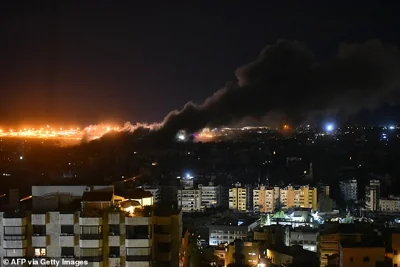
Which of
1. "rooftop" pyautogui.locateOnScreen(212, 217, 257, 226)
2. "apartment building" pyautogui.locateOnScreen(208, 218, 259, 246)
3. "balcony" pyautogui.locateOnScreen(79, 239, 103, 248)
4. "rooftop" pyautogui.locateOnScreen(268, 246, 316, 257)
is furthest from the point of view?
"rooftop" pyautogui.locateOnScreen(212, 217, 257, 226)

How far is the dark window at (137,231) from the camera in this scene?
3172 millimetres

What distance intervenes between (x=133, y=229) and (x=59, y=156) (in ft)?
31.8

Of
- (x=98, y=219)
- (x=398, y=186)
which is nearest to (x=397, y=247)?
(x=98, y=219)

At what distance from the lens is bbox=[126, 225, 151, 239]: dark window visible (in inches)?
125

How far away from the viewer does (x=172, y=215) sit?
338 cm

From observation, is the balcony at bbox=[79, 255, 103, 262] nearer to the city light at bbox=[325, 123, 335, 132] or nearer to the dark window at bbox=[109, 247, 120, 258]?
the dark window at bbox=[109, 247, 120, 258]

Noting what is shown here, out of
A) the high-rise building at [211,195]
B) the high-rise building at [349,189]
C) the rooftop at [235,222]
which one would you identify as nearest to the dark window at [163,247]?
the rooftop at [235,222]

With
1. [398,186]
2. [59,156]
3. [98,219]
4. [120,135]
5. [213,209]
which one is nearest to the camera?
[98,219]

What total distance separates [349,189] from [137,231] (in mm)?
14581

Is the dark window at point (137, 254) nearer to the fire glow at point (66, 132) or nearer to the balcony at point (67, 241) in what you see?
the balcony at point (67, 241)

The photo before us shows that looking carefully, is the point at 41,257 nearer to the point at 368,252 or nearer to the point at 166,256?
the point at 166,256

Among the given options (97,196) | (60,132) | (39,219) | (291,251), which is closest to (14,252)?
(39,219)

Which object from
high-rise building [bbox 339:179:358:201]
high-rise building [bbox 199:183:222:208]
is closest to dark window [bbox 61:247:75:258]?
high-rise building [bbox 199:183:222:208]

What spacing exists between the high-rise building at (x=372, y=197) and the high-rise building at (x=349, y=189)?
0.73m
